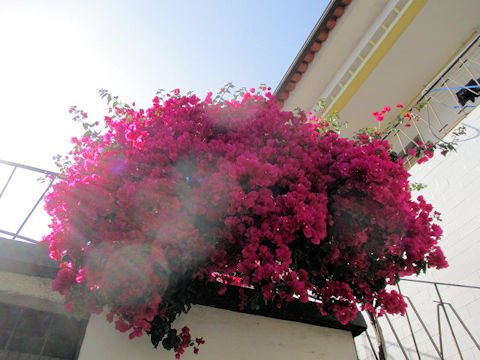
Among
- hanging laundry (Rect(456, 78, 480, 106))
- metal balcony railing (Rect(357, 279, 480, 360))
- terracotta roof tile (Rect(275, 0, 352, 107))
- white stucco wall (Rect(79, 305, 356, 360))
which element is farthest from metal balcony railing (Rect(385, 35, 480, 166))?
white stucco wall (Rect(79, 305, 356, 360))

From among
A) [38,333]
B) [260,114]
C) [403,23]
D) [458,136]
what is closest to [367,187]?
[260,114]

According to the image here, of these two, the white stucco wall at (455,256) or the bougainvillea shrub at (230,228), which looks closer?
the bougainvillea shrub at (230,228)

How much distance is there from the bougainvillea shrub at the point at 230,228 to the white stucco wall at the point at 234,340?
17 cm

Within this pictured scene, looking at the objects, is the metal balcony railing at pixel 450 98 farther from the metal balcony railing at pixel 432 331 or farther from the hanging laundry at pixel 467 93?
the metal balcony railing at pixel 432 331

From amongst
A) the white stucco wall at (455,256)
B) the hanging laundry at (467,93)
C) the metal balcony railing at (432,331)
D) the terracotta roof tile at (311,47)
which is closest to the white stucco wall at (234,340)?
the metal balcony railing at (432,331)

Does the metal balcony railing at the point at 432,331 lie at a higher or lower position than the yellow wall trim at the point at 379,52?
lower

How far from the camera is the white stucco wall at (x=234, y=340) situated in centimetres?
299

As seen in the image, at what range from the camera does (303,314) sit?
11.3ft

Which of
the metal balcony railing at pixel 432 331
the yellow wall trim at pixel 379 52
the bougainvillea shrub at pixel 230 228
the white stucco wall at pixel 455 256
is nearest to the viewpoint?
the bougainvillea shrub at pixel 230 228

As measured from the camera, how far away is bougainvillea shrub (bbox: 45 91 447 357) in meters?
2.65

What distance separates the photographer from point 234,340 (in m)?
3.27

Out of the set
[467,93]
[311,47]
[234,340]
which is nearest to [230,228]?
[234,340]

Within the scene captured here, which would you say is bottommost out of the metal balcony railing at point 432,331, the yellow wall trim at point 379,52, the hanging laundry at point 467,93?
the metal balcony railing at point 432,331

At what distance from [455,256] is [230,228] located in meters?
3.55
